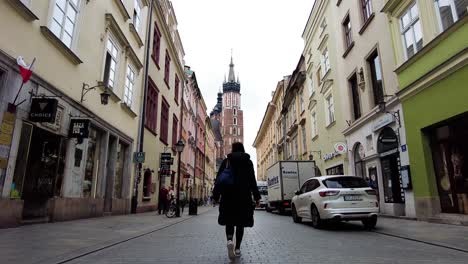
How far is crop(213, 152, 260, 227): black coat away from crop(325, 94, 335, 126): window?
19.3 m

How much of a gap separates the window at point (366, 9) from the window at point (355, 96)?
3.40 meters

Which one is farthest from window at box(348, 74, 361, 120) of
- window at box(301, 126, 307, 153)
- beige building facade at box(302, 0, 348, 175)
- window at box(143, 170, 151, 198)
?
window at box(143, 170, 151, 198)

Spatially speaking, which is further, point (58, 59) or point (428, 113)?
point (428, 113)

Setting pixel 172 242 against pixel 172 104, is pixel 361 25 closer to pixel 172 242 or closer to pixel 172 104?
pixel 172 242

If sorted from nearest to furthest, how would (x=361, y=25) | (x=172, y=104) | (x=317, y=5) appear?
(x=361, y=25) < (x=317, y=5) < (x=172, y=104)

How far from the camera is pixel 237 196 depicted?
5766 millimetres

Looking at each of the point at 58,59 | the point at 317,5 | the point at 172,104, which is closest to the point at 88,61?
the point at 58,59

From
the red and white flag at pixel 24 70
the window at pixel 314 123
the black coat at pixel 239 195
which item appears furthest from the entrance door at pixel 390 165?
the red and white flag at pixel 24 70

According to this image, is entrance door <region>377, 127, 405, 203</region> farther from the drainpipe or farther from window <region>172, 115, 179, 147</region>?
window <region>172, 115, 179, 147</region>

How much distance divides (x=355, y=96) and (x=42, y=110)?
16.9 m

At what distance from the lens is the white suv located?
33.0ft

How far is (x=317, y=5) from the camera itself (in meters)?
27.4

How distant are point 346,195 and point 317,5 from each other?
21.2m

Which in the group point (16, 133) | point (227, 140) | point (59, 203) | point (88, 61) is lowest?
point (59, 203)
